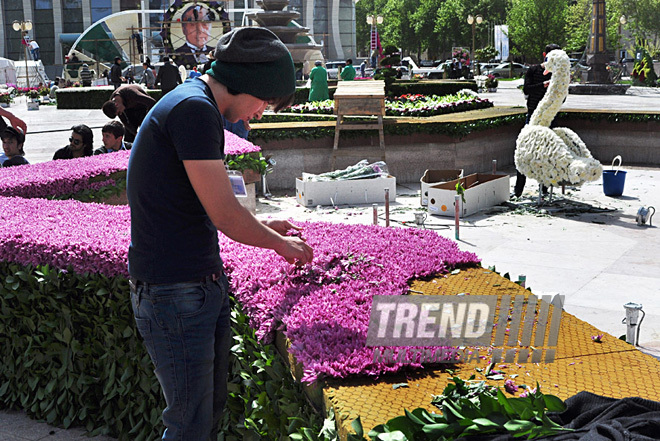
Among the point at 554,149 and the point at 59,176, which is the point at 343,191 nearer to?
the point at 554,149

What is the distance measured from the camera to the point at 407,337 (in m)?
3.13

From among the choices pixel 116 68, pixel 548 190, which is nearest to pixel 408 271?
pixel 548 190

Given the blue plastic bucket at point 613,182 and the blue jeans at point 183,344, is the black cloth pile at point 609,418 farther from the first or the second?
the blue plastic bucket at point 613,182

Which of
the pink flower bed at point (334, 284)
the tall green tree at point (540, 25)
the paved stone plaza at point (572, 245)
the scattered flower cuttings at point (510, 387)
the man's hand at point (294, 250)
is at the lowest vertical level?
the paved stone plaza at point (572, 245)

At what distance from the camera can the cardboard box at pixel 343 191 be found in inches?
459

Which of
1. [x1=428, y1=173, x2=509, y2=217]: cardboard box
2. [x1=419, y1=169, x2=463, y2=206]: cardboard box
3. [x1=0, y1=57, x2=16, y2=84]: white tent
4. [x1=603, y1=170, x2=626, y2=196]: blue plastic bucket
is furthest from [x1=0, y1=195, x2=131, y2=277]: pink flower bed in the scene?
[x1=0, y1=57, x2=16, y2=84]: white tent

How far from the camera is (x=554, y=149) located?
1023 cm

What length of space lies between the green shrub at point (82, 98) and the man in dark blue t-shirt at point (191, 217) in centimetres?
3244

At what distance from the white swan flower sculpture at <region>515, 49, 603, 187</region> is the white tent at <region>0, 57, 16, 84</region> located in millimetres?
53527

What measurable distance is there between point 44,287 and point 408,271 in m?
2.27

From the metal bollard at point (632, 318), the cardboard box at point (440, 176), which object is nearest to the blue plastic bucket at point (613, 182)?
the cardboard box at point (440, 176)

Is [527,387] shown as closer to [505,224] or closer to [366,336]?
[366,336]

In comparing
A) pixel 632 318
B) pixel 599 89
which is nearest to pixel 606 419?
pixel 632 318

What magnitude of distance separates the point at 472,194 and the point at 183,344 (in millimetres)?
8333
